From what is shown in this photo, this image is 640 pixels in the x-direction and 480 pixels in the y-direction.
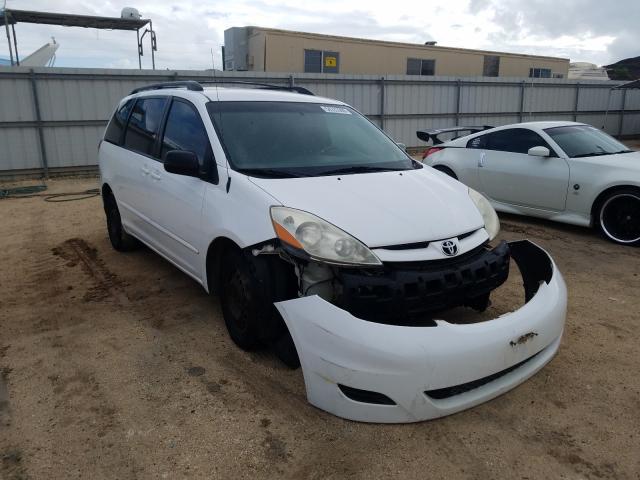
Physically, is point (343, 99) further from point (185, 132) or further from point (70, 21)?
point (185, 132)

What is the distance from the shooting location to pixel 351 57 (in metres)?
18.3

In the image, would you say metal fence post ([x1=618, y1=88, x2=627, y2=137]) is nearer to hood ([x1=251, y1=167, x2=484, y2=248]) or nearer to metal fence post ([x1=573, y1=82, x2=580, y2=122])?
metal fence post ([x1=573, y1=82, x2=580, y2=122])

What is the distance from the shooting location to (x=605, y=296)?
4.40 metres

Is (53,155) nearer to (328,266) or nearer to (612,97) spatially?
(328,266)

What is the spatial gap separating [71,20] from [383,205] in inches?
632

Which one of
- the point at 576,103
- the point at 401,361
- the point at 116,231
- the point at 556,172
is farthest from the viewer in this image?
the point at 576,103

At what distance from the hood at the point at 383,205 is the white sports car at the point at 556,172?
3422 millimetres

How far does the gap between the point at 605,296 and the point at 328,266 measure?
2883mm

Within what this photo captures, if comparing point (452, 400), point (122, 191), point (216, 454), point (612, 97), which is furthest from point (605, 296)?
point (612, 97)

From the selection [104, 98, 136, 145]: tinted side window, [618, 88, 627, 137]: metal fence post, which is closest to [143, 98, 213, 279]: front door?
[104, 98, 136, 145]: tinted side window

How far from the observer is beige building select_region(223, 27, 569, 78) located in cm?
1675

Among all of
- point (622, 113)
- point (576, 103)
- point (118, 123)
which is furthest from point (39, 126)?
point (622, 113)

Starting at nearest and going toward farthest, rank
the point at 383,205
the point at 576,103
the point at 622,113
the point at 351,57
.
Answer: the point at 383,205 → the point at 351,57 → the point at 576,103 → the point at 622,113

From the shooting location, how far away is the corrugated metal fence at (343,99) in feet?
39.0
